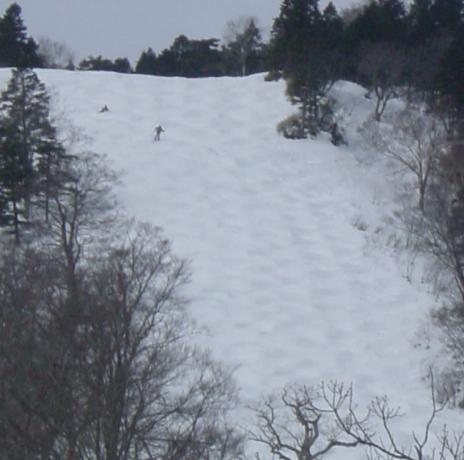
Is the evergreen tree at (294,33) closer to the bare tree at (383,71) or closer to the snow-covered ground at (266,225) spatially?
the snow-covered ground at (266,225)

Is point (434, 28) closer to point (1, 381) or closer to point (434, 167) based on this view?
point (434, 167)

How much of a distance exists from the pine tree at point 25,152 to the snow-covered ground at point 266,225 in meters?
3.16

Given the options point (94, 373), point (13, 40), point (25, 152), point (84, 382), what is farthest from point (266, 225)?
point (13, 40)

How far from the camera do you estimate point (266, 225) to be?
117 ft

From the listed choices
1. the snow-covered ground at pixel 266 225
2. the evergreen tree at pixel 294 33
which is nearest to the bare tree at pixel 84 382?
the snow-covered ground at pixel 266 225

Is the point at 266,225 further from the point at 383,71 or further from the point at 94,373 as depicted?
the point at 94,373

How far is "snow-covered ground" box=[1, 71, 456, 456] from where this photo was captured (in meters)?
27.9

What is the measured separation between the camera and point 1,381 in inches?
554

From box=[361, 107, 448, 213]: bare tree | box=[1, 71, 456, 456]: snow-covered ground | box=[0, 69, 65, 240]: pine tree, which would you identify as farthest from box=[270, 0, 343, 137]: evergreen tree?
box=[0, 69, 65, 240]: pine tree

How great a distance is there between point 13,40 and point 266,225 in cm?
2670

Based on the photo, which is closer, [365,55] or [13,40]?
[365,55]

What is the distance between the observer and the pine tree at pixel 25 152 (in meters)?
33.3

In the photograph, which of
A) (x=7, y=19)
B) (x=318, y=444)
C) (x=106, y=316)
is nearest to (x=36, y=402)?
(x=106, y=316)

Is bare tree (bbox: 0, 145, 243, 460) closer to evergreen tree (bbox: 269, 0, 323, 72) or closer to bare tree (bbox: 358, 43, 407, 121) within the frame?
evergreen tree (bbox: 269, 0, 323, 72)
